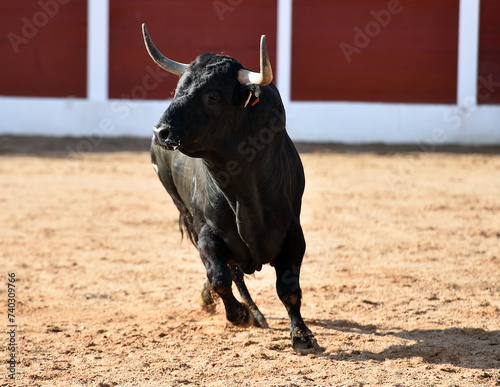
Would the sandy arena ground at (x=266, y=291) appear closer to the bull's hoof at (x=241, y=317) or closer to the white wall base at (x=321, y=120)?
the bull's hoof at (x=241, y=317)

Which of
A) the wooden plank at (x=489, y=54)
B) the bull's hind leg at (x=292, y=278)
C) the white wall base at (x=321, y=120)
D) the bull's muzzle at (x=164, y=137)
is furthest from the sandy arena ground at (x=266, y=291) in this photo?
the wooden plank at (x=489, y=54)

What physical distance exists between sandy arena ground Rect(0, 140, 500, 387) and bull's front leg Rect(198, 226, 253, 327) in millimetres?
149

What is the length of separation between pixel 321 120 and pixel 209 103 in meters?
9.03

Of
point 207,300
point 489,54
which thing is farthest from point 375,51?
point 207,300

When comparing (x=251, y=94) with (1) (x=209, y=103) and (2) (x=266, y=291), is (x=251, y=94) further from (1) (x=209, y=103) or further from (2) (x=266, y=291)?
(2) (x=266, y=291)

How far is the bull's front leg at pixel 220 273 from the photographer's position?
355 cm

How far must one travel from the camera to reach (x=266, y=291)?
478 centimetres

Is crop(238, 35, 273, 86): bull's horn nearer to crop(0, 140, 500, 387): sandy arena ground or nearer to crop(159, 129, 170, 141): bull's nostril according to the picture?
crop(159, 129, 170, 141): bull's nostril

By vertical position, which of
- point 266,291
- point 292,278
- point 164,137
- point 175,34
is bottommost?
point 266,291

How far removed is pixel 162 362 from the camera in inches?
135

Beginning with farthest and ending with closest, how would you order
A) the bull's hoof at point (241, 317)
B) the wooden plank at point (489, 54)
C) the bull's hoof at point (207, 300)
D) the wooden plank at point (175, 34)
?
the wooden plank at point (175, 34), the wooden plank at point (489, 54), the bull's hoof at point (207, 300), the bull's hoof at point (241, 317)

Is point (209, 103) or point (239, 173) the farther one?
point (239, 173)

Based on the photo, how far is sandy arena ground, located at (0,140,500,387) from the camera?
10.9ft

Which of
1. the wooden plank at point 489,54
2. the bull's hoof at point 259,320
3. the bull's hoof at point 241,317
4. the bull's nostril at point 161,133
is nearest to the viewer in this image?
the bull's nostril at point 161,133
